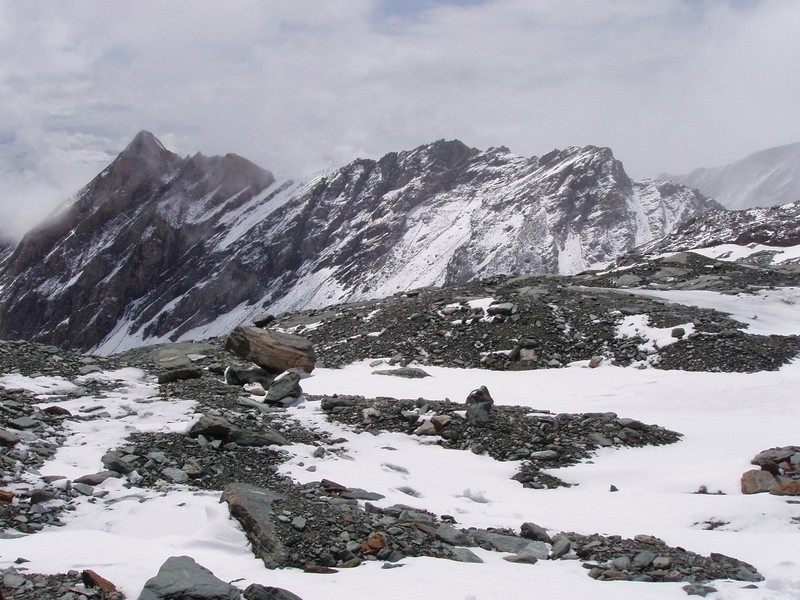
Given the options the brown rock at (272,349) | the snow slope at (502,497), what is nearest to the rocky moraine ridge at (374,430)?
the brown rock at (272,349)

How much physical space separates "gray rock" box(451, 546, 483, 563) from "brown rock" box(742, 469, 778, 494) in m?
5.26

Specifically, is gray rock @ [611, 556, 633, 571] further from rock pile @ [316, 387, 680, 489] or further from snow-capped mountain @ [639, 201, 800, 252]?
snow-capped mountain @ [639, 201, 800, 252]

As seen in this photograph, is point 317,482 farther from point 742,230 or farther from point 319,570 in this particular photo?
point 742,230

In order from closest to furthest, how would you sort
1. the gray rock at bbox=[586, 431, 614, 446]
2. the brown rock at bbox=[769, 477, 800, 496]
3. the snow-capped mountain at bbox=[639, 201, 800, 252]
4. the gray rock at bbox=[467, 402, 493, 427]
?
the brown rock at bbox=[769, 477, 800, 496], the gray rock at bbox=[586, 431, 614, 446], the gray rock at bbox=[467, 402, 493, 427], the snow-capped mountain at bbox=[639, 201, 800, 252]

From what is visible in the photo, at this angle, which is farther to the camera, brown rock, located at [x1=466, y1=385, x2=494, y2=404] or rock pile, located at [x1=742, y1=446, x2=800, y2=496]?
brown rock, located at [x1=466, y1=385, x2=494, y2=404]

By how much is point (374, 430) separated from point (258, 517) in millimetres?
5520

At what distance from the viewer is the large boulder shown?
6.74 meters

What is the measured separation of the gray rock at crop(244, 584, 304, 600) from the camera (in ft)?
18.2

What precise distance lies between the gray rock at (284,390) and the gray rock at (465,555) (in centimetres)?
778

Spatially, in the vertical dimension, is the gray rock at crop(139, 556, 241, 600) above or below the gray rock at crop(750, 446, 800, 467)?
below

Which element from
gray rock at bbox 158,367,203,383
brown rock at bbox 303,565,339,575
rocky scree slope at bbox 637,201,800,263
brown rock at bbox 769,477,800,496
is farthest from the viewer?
rocky scree slope at bbox 637,201,800,263

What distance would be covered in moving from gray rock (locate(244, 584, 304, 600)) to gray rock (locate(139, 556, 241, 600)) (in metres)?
0.14

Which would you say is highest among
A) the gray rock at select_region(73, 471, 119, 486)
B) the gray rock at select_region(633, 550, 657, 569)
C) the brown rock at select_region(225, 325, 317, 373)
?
the brown rock at select_region(225, 325, 317, 373)

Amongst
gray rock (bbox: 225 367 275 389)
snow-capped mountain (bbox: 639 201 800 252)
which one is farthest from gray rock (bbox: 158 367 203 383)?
snow-capped mountain (bbox: 639 201 800 252)
